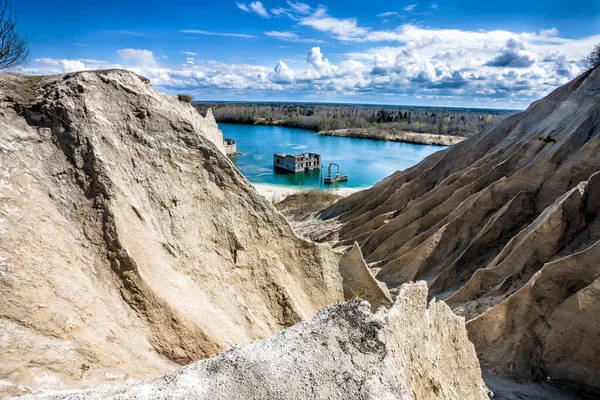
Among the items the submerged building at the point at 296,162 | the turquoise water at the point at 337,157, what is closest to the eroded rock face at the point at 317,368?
the turquoise water at the point at 337,157

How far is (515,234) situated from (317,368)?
44.6ft

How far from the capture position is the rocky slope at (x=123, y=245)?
210 inches

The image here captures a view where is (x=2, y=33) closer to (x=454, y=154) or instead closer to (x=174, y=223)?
(x=174, y=223)

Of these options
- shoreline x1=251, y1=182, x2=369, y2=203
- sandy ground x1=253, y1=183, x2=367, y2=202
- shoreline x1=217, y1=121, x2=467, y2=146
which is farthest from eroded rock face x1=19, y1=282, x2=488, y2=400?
shoreline x1=217, y1=121, x2=467, y2=146

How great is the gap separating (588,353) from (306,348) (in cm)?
929

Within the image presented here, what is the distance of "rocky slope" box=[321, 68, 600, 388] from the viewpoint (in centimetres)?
987

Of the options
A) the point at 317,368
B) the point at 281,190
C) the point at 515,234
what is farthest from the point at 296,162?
the point at 317,368

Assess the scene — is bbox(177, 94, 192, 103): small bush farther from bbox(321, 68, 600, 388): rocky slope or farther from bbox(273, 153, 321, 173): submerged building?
bbox(273, 153, 321, 173): submerged building

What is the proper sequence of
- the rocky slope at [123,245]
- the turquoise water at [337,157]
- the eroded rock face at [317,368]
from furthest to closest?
the turquoise water at [337,157] < the rocky slope at [123,245] < the eroded rock face at [317,368]

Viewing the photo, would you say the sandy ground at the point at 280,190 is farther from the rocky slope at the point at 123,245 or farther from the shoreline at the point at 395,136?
the shoreline at the point at 395,136

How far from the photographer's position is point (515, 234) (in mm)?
14508

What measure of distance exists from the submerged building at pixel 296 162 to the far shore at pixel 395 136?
4993 centimetres

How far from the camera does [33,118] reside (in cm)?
774

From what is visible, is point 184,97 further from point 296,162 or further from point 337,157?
point 337,157
